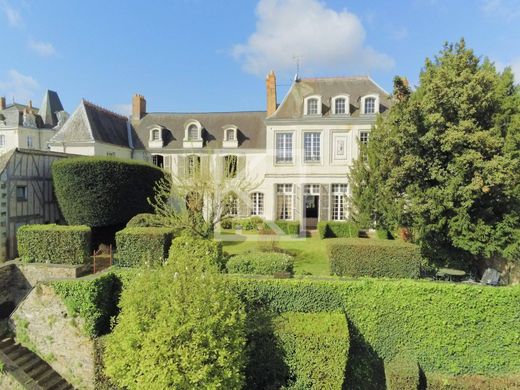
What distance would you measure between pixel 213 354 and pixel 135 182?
36.6 feet

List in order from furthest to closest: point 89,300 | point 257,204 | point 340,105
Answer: point 257,204, point 340,105, point 89,300

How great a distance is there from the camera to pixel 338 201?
20703 millimetres

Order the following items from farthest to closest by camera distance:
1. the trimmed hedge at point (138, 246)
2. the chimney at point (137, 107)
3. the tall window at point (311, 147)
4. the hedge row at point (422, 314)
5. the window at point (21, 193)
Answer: the chimney at point (137, 107), the tall window at point (311, 147), the window at point (21, 193), the trimmed hedge at point (138, 246), the hedge row at point (422, 314)

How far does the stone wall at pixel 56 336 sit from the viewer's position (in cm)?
808

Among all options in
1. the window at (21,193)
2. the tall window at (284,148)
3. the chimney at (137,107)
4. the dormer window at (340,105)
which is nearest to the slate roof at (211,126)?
the chimney at (137,107)

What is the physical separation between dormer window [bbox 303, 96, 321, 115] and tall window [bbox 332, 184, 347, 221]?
510 centimetres

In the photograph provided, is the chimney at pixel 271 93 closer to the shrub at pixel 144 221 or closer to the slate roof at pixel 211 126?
the slate roof at pixel 211 126

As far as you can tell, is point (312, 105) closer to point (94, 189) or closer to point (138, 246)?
point (94, 189)

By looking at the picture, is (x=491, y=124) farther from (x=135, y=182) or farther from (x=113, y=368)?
(x=135, y=182)

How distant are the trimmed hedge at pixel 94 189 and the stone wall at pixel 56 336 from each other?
19.0ft

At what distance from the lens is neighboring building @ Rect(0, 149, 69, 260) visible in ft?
40.2

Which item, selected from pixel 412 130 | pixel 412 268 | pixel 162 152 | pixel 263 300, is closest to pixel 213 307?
pixel 263 300

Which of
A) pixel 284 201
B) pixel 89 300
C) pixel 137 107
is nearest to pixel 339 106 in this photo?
pixel 284 201

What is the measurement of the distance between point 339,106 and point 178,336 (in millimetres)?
17972
